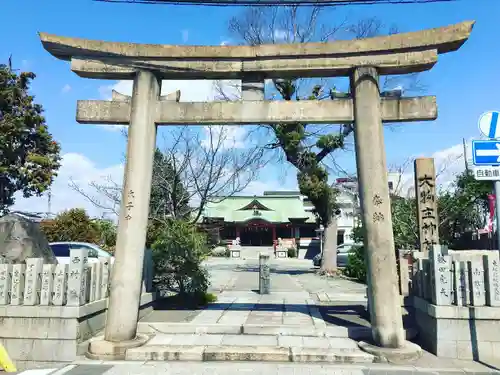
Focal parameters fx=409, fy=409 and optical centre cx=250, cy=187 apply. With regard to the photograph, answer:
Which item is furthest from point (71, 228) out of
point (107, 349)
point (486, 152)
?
point (486, 152)

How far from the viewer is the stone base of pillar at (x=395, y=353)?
20.0ft

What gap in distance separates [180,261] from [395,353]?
18.8 ft

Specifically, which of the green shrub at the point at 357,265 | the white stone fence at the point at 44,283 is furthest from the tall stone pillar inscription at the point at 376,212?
the green shrub at the point at 357,265

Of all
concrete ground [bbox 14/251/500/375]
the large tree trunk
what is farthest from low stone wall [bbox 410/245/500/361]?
the large tree trunk

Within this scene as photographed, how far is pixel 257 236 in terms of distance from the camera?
46656 mm

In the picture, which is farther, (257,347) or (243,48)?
(243,48)

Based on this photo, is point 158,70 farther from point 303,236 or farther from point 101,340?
point 303,236

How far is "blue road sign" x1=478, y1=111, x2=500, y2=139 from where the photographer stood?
5574mm

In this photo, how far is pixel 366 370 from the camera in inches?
227

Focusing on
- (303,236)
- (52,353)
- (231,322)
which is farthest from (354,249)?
(303,236)

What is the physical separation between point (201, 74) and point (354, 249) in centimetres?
1504

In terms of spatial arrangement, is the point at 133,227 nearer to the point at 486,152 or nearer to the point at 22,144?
the point at 486,152

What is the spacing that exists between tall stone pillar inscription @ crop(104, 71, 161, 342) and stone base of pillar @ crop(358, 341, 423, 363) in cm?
387

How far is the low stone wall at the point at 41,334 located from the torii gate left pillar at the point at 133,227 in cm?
37
